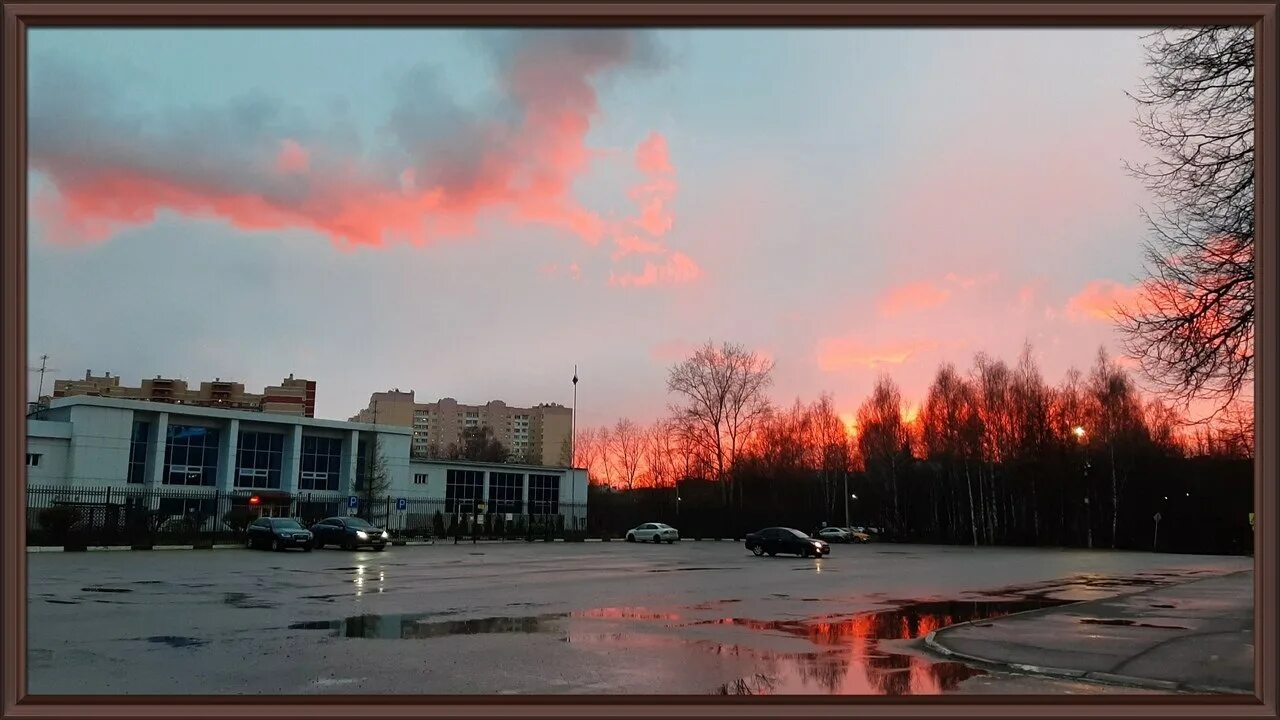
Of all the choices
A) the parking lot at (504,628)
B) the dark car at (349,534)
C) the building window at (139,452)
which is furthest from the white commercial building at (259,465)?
the parking lot at (504,628)

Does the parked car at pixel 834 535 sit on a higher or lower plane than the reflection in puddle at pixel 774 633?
lower

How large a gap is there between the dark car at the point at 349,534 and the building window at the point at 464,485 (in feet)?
106

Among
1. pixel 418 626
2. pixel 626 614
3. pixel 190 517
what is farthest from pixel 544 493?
pixel 418 626

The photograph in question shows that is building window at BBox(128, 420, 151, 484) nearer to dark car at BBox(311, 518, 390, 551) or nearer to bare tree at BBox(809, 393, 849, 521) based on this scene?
dark car at BBox(311, 518, 390, 551)

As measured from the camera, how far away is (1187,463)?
64.2 metres

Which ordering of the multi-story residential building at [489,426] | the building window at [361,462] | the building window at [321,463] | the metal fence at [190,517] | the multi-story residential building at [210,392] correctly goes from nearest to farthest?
the metal fence at [190,517] → the building window at [321,463] → the building window at [361,462] → the multi-story residential building at [210,392] → the multi-story residential building at [489,426]

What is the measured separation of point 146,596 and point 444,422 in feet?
570

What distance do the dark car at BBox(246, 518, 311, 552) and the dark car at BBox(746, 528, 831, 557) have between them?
20.2m

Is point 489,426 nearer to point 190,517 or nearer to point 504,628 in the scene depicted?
point 190,517

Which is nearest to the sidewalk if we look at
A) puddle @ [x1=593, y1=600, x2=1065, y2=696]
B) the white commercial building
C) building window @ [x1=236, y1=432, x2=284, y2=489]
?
puddle @ [x1=593, y1=600, x2=1065, y2=696]

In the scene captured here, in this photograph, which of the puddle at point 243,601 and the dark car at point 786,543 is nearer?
the puddle at point 243,601

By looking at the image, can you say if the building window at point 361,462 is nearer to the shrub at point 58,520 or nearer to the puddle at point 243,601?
the shrub at point 58,520
